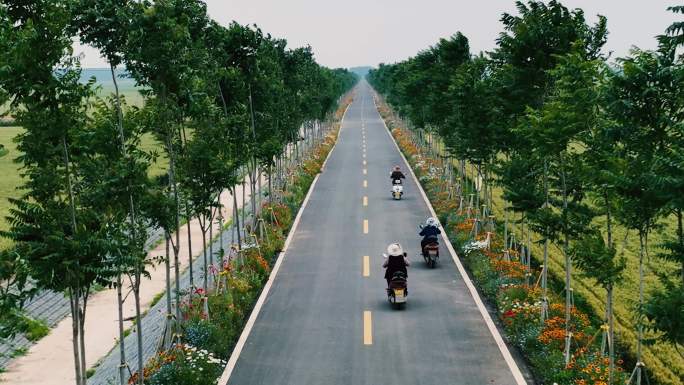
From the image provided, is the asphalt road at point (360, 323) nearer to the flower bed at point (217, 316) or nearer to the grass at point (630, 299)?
the flower bed at point (217, 316)

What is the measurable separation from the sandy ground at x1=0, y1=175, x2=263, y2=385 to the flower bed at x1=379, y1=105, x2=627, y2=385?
8.54 m

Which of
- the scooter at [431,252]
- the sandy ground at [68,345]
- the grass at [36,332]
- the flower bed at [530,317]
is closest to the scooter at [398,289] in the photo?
the flower bed at [530,317]

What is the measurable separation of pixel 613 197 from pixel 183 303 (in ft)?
34.9

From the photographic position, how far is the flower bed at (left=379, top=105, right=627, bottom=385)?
1270cm

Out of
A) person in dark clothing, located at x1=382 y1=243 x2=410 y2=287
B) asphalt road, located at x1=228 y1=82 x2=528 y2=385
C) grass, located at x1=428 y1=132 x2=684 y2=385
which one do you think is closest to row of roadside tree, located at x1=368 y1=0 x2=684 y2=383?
grass, located at x1=428 y1=132 x2=684 y2=385

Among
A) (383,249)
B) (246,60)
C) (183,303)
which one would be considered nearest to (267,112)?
(246,60)

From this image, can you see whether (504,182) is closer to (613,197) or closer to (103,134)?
(613,197)

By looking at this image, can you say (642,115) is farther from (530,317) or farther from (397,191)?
(397,191)

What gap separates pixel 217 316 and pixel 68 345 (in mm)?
4551

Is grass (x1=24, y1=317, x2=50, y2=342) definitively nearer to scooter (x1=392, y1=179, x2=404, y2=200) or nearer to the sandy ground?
the sandy ground

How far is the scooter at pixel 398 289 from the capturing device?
58.4ft

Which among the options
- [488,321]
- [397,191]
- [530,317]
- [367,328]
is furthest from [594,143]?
[397,191]

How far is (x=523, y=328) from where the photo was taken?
15305mm

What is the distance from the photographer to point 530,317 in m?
15.7
